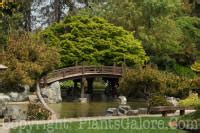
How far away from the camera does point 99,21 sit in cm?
4734

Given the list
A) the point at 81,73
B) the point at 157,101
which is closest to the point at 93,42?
the point at 81,73

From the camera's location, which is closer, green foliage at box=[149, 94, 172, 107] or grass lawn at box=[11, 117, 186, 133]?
grass lawn at box=[11, 117, 186, 133]

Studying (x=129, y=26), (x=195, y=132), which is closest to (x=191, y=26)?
(x=129, y=26)

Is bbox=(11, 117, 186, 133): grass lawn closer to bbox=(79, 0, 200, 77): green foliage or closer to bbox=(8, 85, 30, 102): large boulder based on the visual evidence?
bbox=(8, 85, 30, 102): large boulder

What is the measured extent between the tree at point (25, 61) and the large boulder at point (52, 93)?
37.1ft

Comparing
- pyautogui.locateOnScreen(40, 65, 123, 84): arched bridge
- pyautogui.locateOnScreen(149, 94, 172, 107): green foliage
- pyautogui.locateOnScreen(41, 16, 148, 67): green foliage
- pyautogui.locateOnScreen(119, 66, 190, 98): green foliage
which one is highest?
pyautogui.locateOnScreen(41, 16, 148, 67): green foliage

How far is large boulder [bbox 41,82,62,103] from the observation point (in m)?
40.0

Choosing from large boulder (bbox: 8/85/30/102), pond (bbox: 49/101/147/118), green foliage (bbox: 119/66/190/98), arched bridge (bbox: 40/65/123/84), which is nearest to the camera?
pond (bbox: 49/101/147/118)

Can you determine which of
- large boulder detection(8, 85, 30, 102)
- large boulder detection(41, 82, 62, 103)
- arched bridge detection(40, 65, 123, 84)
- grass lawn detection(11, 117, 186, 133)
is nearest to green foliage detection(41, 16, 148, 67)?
arched bridge detection(40, 65, 123, 84)

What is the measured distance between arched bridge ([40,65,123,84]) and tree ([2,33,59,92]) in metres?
12.1

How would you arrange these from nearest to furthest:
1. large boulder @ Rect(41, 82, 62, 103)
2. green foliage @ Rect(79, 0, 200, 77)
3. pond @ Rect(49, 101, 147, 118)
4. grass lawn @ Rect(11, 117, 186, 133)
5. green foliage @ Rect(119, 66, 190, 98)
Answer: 1. grass lawn @ Rect(11, 117, 186, 133)
2. pond @ Rect(49, 101, 147, 118)
3. green foliage @ Rect(119, 66, 190, 98)
4. large boulder @ Rect(41, 82, 62, 103)
5. green foliage @ Rect(79, 0, 200, 77)

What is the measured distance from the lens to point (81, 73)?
4416cm

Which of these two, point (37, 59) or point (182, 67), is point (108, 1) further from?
point (37, 59)

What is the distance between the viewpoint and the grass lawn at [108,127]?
1658cm
